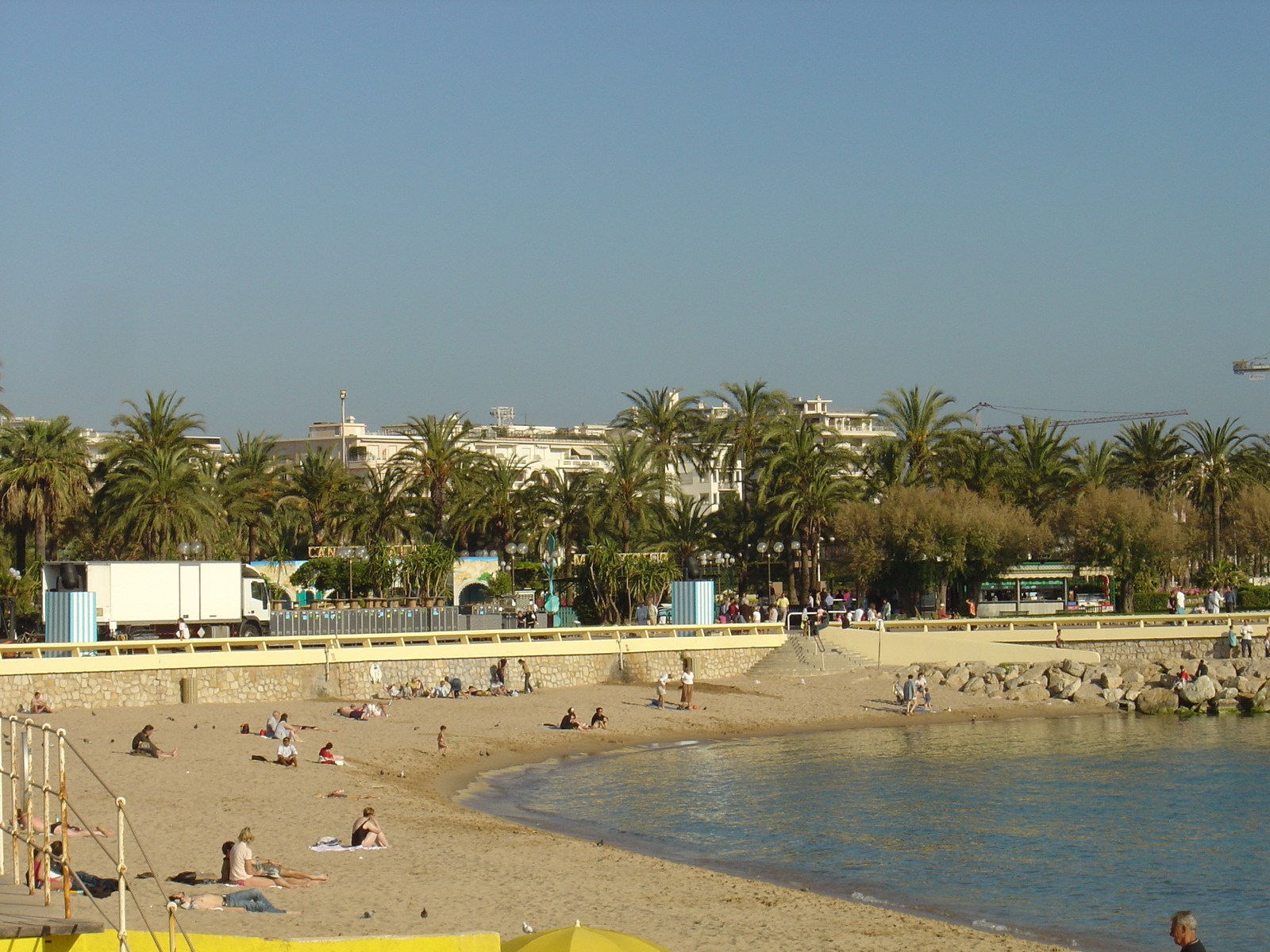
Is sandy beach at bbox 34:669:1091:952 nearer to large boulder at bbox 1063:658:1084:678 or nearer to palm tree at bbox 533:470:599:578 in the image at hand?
large boulder at bbox 1063:658:1084:678

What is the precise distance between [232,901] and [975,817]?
608 inches

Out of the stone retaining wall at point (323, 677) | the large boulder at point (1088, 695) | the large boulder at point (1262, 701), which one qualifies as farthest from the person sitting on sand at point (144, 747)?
the large boulder at point (1262, 701)

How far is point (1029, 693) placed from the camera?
1695 inches

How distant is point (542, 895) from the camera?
1773cm

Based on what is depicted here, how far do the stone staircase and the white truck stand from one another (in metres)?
16.7

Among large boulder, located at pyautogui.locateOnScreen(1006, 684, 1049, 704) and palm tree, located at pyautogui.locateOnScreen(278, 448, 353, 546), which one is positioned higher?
palm tree, located at pyautogui.locateOnScreen(278, 448, 353, 546)

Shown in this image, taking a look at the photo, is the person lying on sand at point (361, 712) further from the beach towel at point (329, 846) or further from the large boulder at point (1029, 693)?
the large boulder at point (1029, 693)

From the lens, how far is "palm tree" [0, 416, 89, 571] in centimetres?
4862

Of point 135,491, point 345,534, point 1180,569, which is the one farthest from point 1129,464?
point 135,491

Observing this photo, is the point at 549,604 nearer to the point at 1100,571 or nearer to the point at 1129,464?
the point at 1100,571

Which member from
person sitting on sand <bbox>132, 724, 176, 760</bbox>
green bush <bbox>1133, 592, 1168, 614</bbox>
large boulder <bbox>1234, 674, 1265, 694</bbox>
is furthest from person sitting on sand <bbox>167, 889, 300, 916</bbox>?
green bush <bbox>1133, 592, 1168, 614</bbox>

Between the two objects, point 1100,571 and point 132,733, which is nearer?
point 132,733

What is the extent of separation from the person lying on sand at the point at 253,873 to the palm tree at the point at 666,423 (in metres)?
41.2

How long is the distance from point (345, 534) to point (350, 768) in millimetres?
39736
